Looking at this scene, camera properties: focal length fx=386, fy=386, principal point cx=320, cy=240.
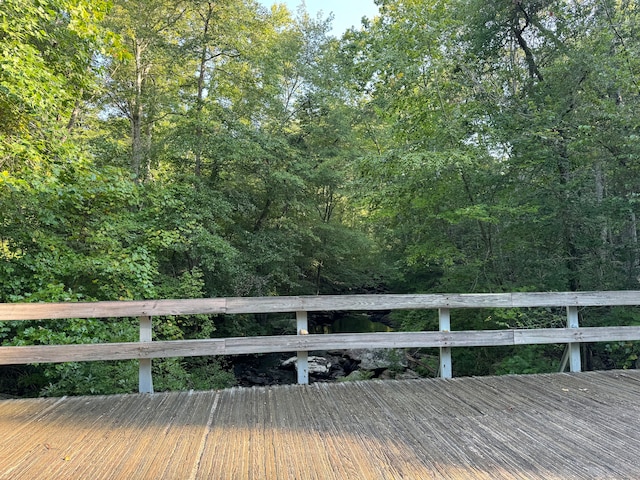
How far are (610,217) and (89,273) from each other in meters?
8.54

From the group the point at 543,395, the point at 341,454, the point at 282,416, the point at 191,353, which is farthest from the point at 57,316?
the point at 543,395

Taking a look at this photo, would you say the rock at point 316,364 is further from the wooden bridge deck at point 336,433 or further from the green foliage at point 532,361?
the wooden bridge deck at point 336,433

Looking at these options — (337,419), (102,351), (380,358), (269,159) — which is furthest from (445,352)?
(269,159)

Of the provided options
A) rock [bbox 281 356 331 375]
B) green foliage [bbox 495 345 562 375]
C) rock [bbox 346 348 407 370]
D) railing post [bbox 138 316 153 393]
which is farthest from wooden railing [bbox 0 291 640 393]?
rock [bbox 281 356 331 375]

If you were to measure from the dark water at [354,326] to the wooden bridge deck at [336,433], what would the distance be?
12771 millimetres

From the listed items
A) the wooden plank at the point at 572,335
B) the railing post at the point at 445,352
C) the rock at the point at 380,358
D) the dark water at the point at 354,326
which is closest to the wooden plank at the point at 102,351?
the railing post at the point at 445,352

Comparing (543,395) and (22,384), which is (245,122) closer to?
(22,384)

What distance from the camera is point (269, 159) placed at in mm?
12703

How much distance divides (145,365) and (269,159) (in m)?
9.88

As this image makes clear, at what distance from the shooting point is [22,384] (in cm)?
618

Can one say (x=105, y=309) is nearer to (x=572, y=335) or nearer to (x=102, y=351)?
(x=102, y=351)

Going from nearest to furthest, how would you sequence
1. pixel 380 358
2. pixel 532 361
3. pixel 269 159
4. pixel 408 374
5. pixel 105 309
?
pixel 105 309
pixel 532 361
pixel 408 374
pixel 380 358
pixel 269 159

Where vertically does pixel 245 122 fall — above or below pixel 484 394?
above

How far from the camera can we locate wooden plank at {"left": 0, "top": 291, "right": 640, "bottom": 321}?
341 cm
